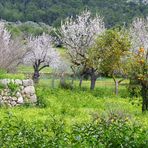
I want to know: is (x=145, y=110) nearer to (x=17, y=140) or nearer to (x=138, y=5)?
(x=17, y=140)

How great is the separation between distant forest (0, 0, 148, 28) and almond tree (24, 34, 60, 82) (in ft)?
145

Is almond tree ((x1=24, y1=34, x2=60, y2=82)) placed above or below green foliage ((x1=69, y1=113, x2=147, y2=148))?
above

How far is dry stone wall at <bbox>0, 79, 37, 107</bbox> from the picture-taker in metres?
18.0

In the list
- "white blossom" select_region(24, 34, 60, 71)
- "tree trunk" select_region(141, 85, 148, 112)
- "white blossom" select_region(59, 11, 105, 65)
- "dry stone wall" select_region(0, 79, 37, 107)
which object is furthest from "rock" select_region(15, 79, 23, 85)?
"white blossom" select_region(24, 34, 60, 71)

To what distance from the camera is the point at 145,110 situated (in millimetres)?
17281

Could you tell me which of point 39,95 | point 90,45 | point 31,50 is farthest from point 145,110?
point 31,50

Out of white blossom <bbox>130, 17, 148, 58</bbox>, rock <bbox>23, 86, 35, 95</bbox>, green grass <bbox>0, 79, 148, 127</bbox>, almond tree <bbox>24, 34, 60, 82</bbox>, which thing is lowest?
green grass <bbox>0, 79, 148, 127</bbox>

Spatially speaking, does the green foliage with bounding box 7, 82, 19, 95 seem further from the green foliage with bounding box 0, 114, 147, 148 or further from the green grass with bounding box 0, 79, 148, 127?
the green foliage with bounding box 0, 114, 147, 148

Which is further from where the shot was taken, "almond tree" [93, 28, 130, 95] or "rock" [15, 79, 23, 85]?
"almond tree" [93, 28, 130, 95]

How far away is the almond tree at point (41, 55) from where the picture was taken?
4172 cm

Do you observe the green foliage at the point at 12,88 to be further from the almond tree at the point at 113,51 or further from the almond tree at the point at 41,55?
the almond tree at the point at 41,55

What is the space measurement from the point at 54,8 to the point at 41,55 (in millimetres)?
58771

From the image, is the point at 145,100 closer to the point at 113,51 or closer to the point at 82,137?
the point at 113,51

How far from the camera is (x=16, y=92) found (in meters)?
18.4
